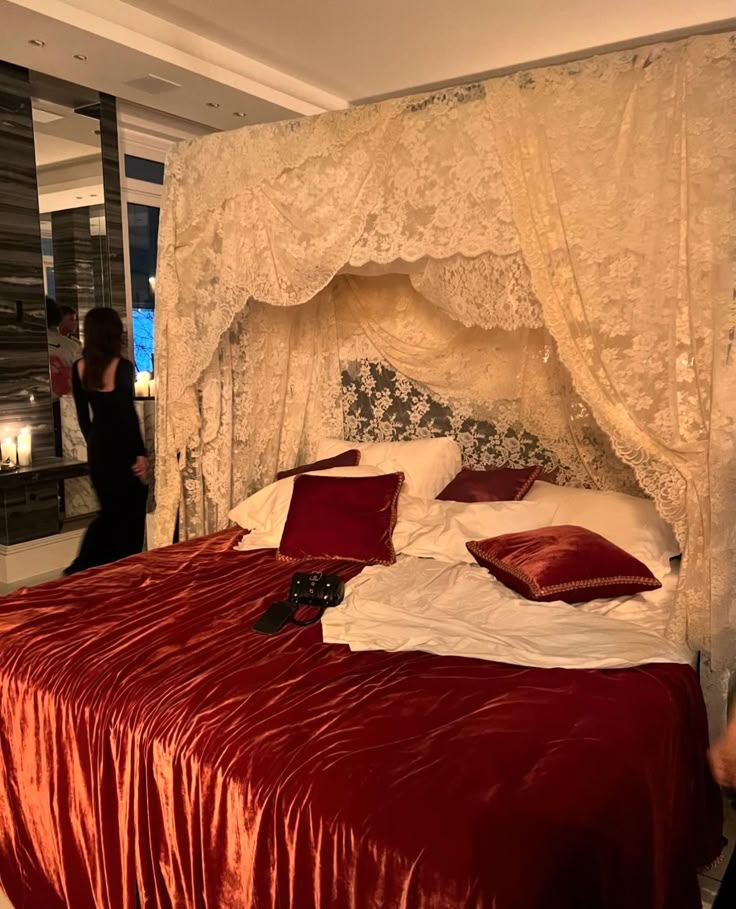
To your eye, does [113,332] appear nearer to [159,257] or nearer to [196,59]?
[159,257]

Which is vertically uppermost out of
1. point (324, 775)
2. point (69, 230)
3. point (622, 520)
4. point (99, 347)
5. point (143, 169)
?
point (143, 169)

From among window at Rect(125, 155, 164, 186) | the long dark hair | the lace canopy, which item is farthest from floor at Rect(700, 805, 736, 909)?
window at Rect(125, 155, 164, 186)

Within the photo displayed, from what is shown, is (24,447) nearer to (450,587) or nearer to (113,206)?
(113,206)

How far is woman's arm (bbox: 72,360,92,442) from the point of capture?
12.2 ft

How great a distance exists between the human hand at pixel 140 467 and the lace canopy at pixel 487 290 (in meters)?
0.28

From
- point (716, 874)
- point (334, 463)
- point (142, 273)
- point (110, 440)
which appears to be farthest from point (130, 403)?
point (716, 874)

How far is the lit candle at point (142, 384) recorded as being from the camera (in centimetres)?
469

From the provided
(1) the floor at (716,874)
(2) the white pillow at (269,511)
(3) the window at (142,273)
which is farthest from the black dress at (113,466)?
(1) the floor at (716,874)

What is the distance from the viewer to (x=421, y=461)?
3.17 m

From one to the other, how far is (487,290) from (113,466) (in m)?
2.13

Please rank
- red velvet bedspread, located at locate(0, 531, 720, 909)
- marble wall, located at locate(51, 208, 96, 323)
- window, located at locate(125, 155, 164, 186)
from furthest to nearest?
window, located at locate(125, 155, 164, 186), marble wall, located at locate(51, 208, 96, 323), red velvet bedspread, located at locate(0, 531, 720, 909)

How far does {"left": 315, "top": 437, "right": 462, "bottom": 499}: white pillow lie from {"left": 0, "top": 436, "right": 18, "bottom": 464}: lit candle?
6.27ft

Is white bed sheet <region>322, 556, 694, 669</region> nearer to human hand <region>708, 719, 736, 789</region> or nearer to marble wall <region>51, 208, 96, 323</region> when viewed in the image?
human hand <region>708, 719, 736, 789</region>

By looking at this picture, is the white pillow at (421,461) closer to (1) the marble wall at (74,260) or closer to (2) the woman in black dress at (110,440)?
(2) the woman in black dress at (110,440)
